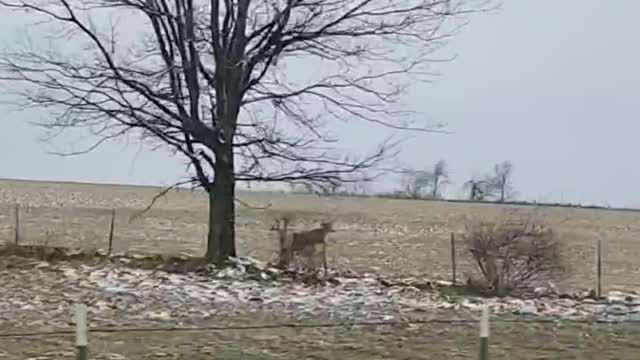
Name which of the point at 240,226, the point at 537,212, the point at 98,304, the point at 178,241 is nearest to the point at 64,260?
the point at 98,304

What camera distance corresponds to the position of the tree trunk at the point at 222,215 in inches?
835

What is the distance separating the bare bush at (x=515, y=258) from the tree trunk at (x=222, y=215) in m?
5.12

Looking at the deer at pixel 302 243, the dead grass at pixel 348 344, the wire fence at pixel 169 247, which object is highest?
the deer at pixel 302 243

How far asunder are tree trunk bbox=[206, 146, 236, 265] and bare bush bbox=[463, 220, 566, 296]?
5.12 m

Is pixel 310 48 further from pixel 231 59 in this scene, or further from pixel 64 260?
pixel 64 260

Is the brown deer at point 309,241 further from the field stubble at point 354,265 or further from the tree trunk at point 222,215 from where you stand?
the field stubble at point 354,265

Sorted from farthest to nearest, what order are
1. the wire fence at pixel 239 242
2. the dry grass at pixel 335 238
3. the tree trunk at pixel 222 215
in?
the dry grass at pixel 335 238, the wire fence at pixel 239 242, the tree trunk at pixel 222 215

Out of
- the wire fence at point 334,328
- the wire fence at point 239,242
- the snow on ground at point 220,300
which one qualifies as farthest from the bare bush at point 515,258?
the wire fence at point 334,328

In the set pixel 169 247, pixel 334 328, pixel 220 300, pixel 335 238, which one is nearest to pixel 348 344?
pixel 334 328

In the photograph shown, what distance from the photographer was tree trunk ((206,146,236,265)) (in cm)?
2120

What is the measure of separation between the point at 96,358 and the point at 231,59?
33.0 ft

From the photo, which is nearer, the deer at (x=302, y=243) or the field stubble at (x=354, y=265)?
the field stubble at (x=354, y=265)

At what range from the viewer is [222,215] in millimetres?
21469

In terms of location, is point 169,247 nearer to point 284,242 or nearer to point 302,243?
point 284,242
